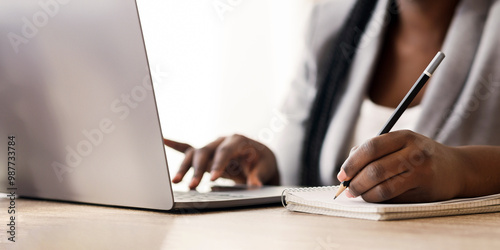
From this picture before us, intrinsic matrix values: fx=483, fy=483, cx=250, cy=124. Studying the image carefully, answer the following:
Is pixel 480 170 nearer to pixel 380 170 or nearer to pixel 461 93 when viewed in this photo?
pixel 380 170

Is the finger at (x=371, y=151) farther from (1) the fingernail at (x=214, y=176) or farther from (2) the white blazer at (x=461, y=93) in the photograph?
(2) the white blazer at (x=461, y=93)

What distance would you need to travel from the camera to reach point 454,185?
55 cm

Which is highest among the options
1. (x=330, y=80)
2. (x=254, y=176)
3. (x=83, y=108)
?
(x=83, y=108)

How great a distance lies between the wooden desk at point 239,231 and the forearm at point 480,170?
67mm

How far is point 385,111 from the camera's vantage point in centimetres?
119

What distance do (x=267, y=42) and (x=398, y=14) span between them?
1.52 meters

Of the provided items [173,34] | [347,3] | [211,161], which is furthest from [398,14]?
[173,34]

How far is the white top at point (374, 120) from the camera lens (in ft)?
3.80

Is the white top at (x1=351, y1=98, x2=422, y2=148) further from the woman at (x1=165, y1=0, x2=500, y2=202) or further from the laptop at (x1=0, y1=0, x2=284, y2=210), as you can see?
the laptop at (x1=0, y1=0, x2=284, y2=210)

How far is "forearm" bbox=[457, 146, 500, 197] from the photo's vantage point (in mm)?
577

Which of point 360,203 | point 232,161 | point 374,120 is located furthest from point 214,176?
point 374,120

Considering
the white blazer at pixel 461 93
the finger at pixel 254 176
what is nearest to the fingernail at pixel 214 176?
the finger at pixel 254 176

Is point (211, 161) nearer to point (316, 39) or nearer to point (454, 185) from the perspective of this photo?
point (454, 185)

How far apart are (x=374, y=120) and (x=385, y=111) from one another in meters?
0.03
